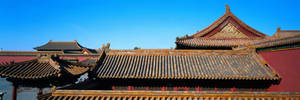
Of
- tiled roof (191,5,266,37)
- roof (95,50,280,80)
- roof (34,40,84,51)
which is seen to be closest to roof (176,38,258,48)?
tiled roof (191,5,266,37)

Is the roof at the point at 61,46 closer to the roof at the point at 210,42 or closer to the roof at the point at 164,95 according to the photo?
the roof at the point at 210,42

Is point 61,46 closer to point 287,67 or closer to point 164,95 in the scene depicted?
point 164,95

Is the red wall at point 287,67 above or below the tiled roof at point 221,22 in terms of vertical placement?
below

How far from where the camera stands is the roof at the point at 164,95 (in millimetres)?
5047

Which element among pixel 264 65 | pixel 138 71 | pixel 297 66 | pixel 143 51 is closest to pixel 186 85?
pixel 138 71

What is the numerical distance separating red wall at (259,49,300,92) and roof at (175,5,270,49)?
11.5ft

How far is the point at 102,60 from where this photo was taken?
926 cm

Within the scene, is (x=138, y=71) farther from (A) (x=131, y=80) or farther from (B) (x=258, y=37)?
(B) (x=258, y=37)

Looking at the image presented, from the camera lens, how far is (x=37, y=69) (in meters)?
6.07

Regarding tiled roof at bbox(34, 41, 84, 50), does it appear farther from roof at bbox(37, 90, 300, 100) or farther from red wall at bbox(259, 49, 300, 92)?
red wall at bbox(259, 49, 300, 92)

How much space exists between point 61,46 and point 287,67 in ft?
125

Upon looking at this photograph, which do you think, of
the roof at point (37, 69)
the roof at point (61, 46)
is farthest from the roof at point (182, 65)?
the roof at point (61, 46)

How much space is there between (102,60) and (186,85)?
4.99m

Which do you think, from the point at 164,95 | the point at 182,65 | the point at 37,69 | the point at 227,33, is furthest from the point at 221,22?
the point at 37,69
